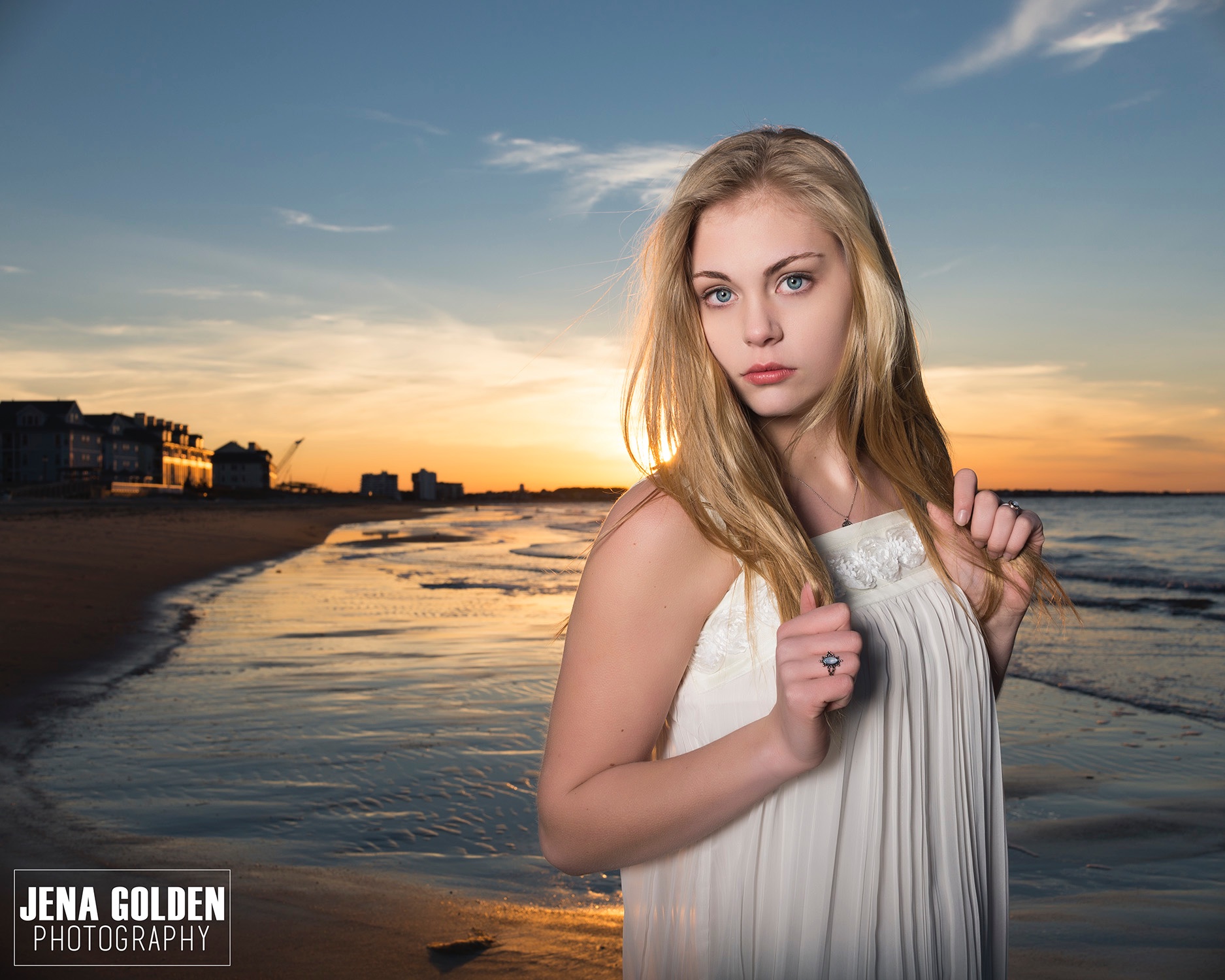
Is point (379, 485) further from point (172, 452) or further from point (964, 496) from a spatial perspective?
point (964, 496)

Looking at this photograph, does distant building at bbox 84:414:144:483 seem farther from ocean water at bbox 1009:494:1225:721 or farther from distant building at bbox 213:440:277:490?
ocean water at bbox 1009:494:1225:721

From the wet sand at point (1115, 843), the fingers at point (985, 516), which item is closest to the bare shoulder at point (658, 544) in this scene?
the fingers at point (985, 516)

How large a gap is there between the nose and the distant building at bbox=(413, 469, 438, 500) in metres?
145

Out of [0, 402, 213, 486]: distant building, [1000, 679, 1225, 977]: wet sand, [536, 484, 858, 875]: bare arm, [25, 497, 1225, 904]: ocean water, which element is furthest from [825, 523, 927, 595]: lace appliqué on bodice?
[0, 402, 213, 486]: distant building

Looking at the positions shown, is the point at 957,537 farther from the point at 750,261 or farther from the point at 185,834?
the point at 185,834

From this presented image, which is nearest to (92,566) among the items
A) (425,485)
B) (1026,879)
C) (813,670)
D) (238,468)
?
(1026,879)

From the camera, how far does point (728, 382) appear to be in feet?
5.35

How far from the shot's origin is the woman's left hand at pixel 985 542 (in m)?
1.62

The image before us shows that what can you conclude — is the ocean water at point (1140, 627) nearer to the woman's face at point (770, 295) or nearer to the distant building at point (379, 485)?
the woman's face at point (770, 295)

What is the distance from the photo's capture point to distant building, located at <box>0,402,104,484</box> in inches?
2965

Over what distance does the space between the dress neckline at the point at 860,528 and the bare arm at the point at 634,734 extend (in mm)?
407

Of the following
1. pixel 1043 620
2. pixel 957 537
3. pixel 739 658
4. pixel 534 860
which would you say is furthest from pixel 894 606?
pixel 1043 620

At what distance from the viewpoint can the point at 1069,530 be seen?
111ft

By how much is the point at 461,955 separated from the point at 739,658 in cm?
268
